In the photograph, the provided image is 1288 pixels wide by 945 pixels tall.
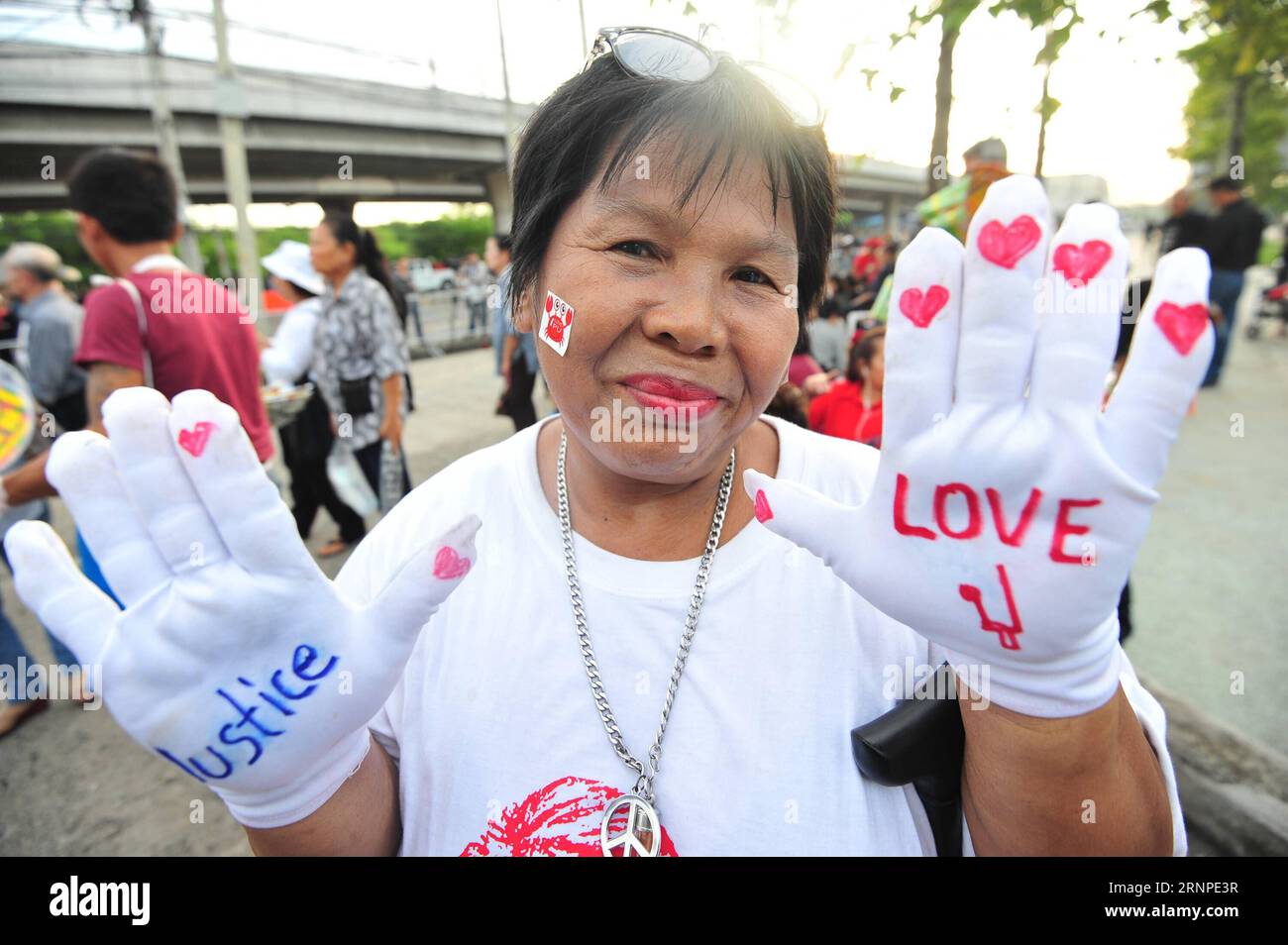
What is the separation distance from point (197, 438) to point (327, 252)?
10.7ft

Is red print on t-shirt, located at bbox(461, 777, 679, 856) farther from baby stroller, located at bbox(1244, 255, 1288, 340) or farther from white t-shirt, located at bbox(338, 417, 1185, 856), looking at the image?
baby stroller, located at bbox(1244, 255, 1288, 340)

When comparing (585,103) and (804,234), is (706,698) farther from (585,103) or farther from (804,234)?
(585,103)

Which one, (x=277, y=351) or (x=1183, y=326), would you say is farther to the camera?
(x=277, y=351)

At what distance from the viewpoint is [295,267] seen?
444cm

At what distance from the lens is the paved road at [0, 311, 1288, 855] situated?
2.45 metres

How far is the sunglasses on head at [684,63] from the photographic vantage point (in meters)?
1.06

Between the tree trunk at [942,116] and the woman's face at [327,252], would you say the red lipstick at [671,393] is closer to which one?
the tree trunk at [942,116]

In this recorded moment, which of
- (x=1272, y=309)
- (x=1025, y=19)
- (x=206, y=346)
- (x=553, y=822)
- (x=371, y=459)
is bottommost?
(x=371, y=459)

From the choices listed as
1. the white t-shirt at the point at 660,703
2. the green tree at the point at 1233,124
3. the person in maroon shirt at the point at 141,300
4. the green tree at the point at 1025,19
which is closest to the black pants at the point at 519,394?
the person in maroon shirt at the point at 141,300

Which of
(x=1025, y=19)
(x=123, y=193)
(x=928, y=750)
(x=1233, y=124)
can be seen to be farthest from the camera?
(x=1233, y=124)

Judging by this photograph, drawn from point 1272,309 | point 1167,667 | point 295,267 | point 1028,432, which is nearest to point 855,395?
point 1167,667

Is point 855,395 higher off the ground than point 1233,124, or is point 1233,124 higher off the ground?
point 1233,124

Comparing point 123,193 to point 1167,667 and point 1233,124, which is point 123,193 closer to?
point 1167,667

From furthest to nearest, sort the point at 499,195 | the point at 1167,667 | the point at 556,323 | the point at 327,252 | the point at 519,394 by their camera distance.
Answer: the point at 499,195, the point at 519,394, the point at 327,252, the point at 1167,667, the point at 556,323
